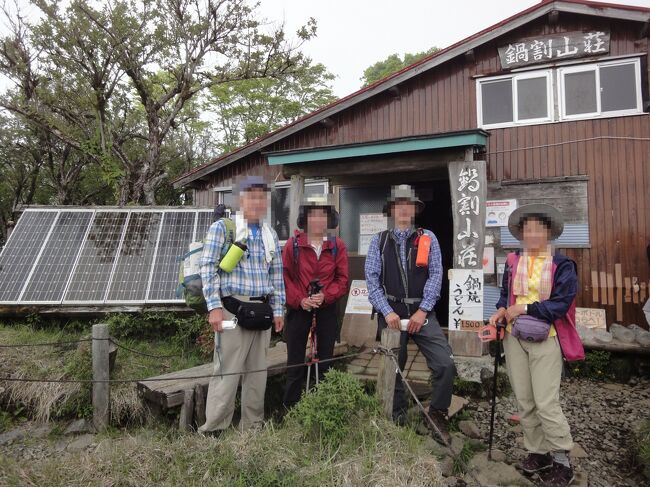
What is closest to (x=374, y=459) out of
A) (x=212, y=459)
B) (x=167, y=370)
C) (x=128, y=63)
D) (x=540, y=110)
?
(x=212, y=459)

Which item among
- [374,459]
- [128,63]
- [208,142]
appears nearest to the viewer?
[374,459]

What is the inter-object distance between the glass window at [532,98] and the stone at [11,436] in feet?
27.5

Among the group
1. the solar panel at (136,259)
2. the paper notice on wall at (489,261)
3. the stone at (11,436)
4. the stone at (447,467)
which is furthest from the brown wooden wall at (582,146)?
the stone at (11,436)

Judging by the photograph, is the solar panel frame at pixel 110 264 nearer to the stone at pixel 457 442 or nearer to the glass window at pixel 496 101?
the stone at pixel 457 442

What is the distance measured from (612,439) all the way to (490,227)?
373cm

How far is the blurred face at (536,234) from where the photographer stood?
3160mm

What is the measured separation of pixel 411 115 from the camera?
26.5 ft

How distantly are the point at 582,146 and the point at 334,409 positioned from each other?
6.24 meters

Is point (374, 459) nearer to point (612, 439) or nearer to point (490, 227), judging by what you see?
point (612, 439)

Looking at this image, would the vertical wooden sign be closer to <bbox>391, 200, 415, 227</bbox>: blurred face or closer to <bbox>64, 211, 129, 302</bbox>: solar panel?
<bbox>391, 200, 415, 227</bbox>: blurred face

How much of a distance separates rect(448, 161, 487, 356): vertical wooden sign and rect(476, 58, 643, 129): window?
6.92ft

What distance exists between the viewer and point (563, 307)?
297 centimetres

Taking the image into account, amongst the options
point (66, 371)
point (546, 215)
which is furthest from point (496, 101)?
point (66, 371)

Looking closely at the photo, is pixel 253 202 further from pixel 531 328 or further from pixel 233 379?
pixel 531 328
